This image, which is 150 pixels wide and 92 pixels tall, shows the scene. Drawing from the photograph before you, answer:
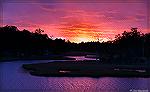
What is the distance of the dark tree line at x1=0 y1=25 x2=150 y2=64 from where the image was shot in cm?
1686

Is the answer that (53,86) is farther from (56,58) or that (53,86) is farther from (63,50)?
(56,58)

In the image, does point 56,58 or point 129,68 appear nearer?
point 129,68

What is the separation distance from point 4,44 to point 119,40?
25.7ft

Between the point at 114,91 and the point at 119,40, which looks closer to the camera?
the point at 114,91

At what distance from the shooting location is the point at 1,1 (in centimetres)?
743

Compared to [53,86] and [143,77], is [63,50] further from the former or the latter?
[53,86]

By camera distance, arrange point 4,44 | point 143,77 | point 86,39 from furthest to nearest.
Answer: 1. point 4,44
2. point 143,77
3. point 86,39

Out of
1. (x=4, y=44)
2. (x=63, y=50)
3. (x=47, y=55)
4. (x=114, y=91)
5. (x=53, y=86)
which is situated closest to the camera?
(x=114, y=91)

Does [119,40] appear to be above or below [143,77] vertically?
above

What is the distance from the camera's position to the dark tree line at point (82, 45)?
16.9 metres

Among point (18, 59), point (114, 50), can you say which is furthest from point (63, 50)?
point (18, 59)

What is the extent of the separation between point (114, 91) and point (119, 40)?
917cm

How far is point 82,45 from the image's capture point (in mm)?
14500

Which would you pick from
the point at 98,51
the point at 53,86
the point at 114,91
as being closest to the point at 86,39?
the point at 53,86
